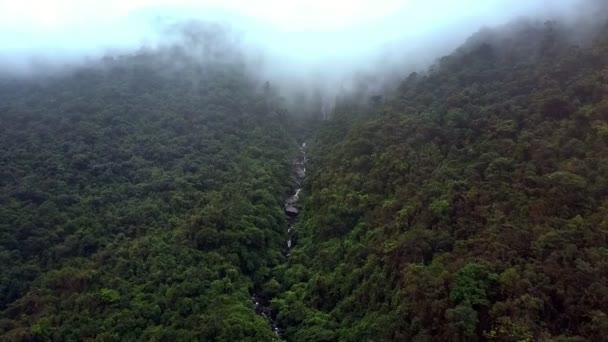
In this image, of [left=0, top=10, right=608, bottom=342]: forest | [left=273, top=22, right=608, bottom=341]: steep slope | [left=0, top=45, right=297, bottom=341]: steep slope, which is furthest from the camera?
[left=0, top=45, right=297, bottom=341]: steep slope

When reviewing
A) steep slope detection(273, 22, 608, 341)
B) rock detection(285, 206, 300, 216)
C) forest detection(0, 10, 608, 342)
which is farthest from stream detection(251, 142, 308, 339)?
steep slope detection(273, 22, 608, 341)

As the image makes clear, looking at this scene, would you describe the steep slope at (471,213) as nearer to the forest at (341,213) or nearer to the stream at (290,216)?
the forest at (341,213)

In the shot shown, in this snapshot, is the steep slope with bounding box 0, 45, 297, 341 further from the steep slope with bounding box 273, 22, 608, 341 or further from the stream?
the steep slope with bounding box 273, 22, 608, 341

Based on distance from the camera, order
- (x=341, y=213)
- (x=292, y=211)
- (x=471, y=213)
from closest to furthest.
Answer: (x=471, y=213), (x=341, y=213), (x=292, y=211)

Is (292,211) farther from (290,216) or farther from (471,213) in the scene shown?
(471,213)

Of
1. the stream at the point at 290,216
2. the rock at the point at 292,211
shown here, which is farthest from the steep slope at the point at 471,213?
the rock at the point at 292,211

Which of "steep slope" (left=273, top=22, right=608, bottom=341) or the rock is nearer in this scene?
"steep slope" (left=273, top=22, right=608, bottom=341)

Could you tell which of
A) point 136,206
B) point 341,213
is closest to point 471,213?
point 341,213
